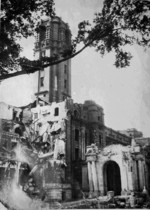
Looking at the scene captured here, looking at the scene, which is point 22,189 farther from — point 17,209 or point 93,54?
point 93,54

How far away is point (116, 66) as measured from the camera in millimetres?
5188

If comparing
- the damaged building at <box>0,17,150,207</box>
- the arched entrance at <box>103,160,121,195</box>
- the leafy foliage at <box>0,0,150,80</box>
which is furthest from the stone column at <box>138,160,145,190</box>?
the leafy foliage at <box>0,0,150,80</box>

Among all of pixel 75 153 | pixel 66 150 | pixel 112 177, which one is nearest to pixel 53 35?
pixel 66 150

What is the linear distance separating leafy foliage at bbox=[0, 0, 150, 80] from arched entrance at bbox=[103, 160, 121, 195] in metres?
3.18

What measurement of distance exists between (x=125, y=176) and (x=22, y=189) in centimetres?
268

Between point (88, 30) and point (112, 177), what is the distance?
4.03m

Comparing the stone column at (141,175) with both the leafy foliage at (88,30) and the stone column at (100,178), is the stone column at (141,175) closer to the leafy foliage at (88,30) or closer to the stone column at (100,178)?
the stone column at (100,178)

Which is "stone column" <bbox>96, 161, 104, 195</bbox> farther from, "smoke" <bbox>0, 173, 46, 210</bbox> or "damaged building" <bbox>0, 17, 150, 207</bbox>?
"smoke" <bbox>0, 173, 46, 210</bbox>

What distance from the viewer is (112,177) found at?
698cm

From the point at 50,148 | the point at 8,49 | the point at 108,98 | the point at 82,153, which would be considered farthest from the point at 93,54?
the point at 50,148

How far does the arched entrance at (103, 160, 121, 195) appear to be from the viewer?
6.51 metres

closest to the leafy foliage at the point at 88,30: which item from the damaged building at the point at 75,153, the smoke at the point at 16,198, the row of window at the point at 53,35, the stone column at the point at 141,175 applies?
the row of window at the point at 53,35

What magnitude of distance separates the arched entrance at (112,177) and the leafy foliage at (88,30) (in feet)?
10.4

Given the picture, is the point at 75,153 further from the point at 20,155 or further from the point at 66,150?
the point at 20,155
